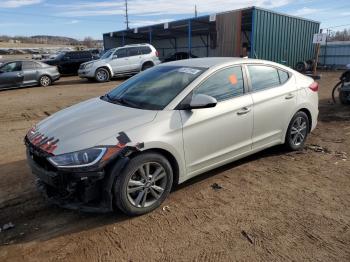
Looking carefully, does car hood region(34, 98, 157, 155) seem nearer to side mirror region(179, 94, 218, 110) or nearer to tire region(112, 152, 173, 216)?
tire region(112, 152, 173, 216)

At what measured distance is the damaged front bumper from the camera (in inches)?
131

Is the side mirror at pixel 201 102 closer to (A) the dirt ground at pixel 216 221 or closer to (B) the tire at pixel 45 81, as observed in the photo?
(A) the dirt ground at pixel 216 221

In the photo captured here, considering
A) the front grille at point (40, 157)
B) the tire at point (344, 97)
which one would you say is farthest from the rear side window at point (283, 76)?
the tire at point (344, 97)

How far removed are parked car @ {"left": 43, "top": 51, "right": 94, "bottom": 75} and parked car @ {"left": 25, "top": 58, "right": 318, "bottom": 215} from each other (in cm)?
1832

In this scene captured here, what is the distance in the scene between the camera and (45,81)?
16.7m

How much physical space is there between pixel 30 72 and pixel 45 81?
2.75 ft

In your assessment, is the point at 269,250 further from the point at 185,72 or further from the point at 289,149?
the point at 289,149

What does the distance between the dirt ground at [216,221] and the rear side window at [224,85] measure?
1143 millimetres

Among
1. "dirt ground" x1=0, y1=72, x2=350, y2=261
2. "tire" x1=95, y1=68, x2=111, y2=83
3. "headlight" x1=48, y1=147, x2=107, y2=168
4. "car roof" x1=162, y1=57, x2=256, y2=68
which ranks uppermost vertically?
"car roof" x1=162, y1=57, x2=256, y2=68

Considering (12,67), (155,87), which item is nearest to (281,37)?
(12,67)

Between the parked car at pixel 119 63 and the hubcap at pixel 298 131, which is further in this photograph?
the parked car at pixel 119 63

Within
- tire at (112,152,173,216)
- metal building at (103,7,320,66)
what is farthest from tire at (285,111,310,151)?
metal building at (103,7,320,66)

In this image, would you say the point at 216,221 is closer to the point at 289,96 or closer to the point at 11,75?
the point at 289,96

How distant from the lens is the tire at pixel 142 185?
348 centimetres
